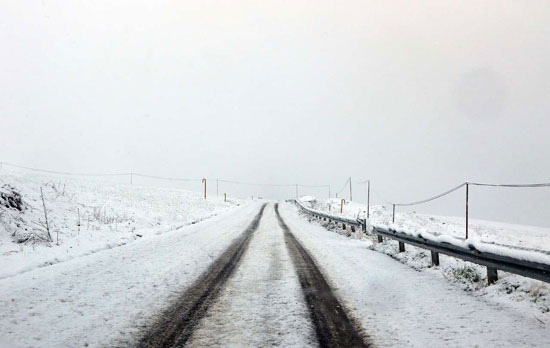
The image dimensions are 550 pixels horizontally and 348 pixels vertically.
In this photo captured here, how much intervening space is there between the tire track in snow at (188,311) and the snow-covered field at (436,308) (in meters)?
1.95

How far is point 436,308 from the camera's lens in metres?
4.57

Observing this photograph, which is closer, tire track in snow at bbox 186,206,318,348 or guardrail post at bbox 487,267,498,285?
tire track in snow at bbox 186,206,318,348

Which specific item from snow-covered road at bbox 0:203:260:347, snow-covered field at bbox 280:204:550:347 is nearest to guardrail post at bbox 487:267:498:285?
snow-covered field at bbox 280:204:550:347

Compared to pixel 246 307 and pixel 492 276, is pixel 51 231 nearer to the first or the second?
pixel 246 307

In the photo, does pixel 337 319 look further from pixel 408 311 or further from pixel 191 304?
pixel 191 304

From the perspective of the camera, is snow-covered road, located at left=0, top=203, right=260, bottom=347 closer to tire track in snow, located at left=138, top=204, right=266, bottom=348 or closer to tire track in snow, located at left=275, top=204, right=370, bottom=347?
tire track in snow, located at left=138, top=204, right=266, bottom=348

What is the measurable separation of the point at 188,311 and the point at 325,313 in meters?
1.75

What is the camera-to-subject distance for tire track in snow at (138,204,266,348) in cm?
335

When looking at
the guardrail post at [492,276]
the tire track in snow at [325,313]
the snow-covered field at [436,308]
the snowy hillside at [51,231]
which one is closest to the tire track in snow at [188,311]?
the tire track in snow at [325,313]

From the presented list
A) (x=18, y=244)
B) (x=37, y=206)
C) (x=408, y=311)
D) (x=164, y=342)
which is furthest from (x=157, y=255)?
(x=37, y=206)

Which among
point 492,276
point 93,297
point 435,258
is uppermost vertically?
point 492,276

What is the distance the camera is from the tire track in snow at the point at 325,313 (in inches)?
134

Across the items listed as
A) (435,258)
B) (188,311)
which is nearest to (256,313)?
(188,311)

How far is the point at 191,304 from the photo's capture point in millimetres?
4457
